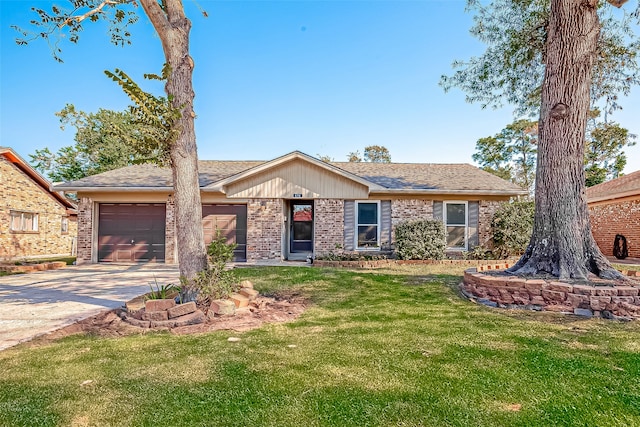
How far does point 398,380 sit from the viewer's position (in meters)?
2.87

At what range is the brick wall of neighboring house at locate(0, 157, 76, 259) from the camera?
1548 centimetres

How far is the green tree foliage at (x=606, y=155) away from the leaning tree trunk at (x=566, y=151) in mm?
25275

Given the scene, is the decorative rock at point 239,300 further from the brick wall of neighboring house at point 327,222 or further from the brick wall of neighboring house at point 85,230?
the brick wall of neighboring house at point 85,230

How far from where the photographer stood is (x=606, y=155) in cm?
2695

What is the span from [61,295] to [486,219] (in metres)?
13.0

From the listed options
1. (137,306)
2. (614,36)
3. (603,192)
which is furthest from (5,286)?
(603,192)

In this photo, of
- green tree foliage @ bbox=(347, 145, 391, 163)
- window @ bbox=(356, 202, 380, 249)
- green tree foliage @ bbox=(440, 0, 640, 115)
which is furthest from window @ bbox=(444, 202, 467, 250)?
green tree foliage @ bbox=(347, 145, 391, 163)

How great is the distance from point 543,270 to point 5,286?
1126 cm

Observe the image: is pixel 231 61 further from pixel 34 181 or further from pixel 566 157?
pixel 34 181

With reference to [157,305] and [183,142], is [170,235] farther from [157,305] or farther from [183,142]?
[157,305]

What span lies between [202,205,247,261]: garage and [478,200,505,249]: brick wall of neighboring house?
885 centimetres

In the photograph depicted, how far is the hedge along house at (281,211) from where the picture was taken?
12.6 meters

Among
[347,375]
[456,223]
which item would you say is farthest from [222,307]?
[456,223]

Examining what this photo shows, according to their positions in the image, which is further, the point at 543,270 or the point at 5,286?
the point at 5,286
